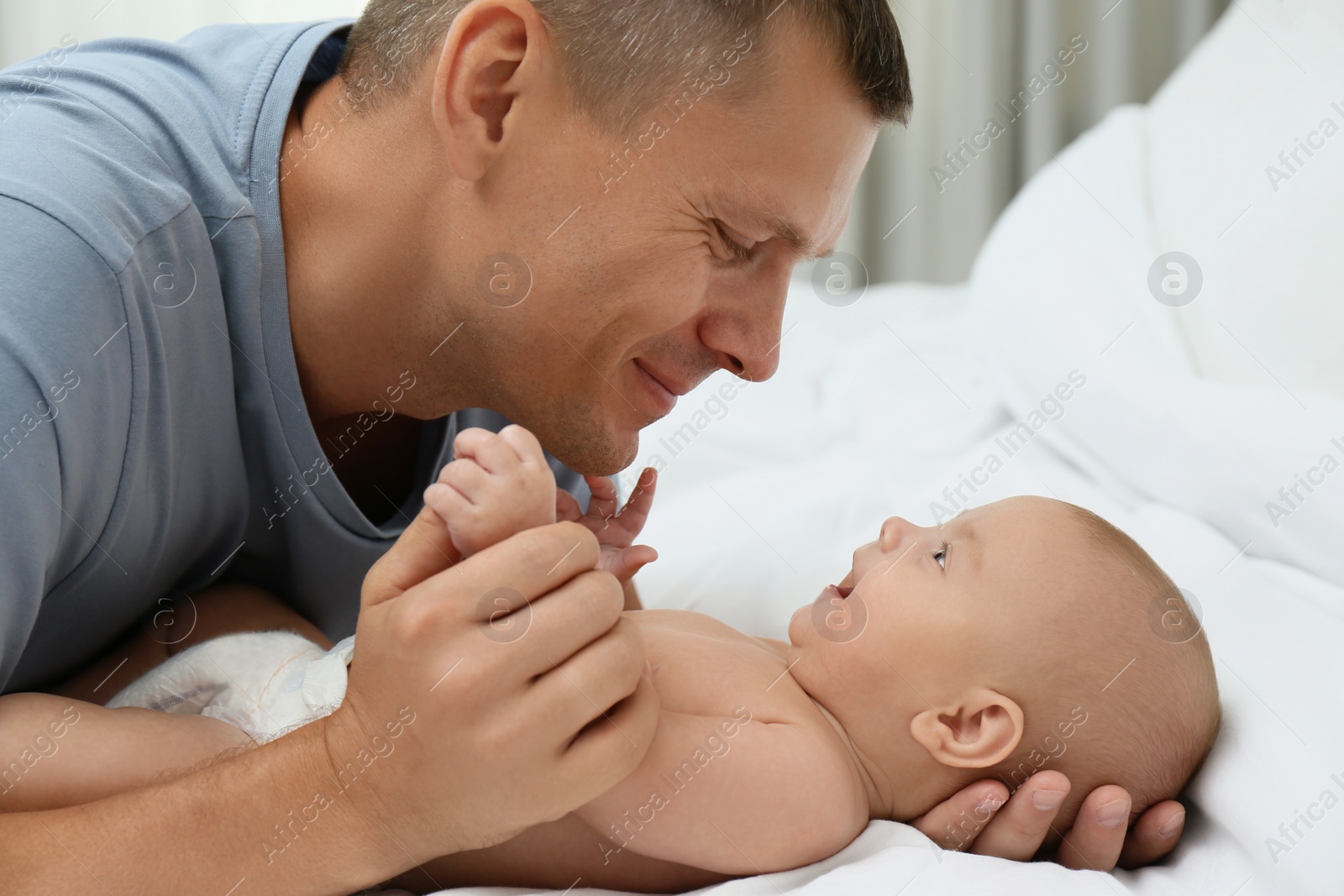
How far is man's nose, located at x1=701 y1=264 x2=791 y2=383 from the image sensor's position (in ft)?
3.64

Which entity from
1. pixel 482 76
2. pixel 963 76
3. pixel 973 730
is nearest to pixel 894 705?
pixel 973 730

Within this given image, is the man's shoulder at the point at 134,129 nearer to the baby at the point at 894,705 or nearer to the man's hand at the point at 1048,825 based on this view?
the baby at the point at 894,705

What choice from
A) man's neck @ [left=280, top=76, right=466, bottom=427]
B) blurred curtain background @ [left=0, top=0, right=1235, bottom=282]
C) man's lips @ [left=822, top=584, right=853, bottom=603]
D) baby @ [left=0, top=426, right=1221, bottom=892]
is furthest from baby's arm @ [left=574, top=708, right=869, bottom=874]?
blurred curtain background @ [left=0, top=0, right=1235, bottom=282]

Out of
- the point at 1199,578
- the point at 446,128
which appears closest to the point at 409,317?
the point at 446,128

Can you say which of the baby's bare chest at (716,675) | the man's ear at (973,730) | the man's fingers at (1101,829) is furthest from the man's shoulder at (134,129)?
the man's fingers at (1101,829)

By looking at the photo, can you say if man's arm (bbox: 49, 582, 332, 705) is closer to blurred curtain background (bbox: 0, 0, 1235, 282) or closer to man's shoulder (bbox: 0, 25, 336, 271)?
man's shoulder (bbox: 0, 25, 336, 271)

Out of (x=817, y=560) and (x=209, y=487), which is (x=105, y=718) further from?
(x=817, y=560)

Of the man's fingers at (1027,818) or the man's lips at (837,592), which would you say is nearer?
the man's fingers at (1027,818)

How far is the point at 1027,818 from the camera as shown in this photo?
2.91 feet

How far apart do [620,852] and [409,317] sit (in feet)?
1.97

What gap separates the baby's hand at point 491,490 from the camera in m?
Result: 0.75

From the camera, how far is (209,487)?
1084 millimetres

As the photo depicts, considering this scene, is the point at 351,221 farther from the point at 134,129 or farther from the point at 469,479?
the point at 469,479

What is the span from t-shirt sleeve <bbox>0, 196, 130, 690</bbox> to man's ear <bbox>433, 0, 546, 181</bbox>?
350 mm
